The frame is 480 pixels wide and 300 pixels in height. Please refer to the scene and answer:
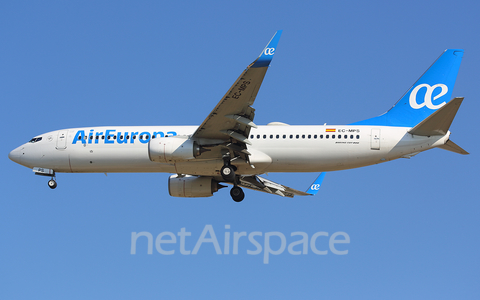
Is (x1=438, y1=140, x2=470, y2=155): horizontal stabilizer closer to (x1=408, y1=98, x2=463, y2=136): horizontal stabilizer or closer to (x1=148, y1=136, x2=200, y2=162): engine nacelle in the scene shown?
(x1=408, y1=98, x2=463, y2=136): horizontal stabilizer

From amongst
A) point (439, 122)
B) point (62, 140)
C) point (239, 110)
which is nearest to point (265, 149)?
point (239, 110)

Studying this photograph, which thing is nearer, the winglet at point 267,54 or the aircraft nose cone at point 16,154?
the winglet at point 267,54

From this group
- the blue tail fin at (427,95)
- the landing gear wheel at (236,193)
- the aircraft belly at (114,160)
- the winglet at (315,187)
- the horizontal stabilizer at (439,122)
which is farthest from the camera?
the winglet at (315,187)

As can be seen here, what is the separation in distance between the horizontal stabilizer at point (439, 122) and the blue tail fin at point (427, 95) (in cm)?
204

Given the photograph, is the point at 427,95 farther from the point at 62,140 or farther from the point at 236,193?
the point at 62,140

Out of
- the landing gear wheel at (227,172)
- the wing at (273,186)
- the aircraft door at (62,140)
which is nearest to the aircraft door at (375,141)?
the landing gear wheel at (227,172)

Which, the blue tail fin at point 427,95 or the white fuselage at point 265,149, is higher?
the blue tail fin at point 427,95

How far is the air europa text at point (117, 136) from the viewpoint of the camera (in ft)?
93.7

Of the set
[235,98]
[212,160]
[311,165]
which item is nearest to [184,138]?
[212,160]

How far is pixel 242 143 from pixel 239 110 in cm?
263

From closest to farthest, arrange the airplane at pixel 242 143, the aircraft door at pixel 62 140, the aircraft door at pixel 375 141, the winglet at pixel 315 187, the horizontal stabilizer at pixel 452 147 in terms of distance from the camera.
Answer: the airplane at pixel 242 143
the horizontal stabilizer at pixel 452 147
the aircraft door at pixel 375 141
the aircraft door at pixel 62 140
the winglet at pixel 315 187

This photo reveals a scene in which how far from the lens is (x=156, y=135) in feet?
94.1

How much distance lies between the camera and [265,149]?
27484mm

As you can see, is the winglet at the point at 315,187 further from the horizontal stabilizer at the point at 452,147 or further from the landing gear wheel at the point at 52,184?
the landing gear wheel at the point at 52,184
